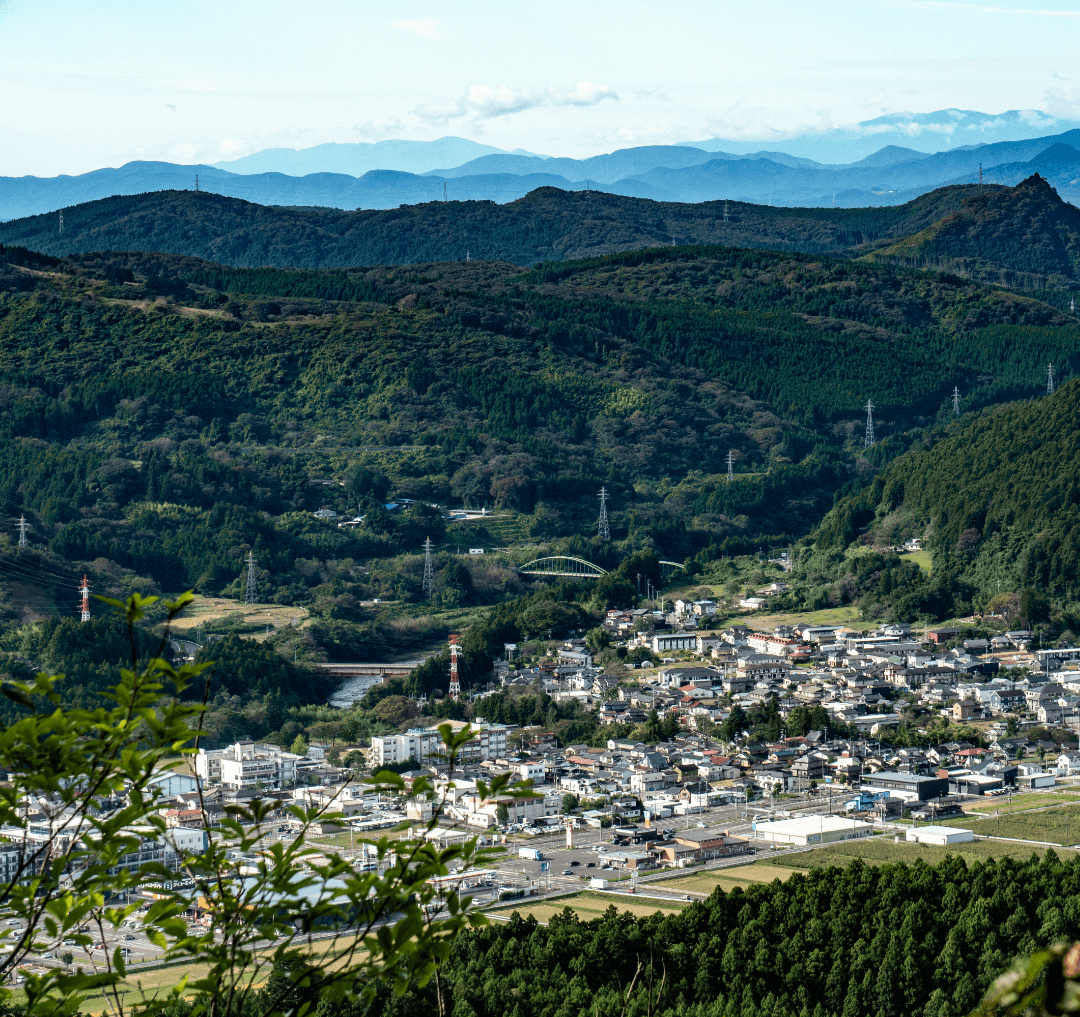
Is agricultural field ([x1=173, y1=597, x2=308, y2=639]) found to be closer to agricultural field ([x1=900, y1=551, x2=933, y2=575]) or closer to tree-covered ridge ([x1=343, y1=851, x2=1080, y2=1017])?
agricultural field ([x1=900, y1=551, x2=933, y2=575])

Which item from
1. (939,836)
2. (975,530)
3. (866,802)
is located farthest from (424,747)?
(975,530)

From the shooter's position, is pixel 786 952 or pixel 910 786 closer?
pixel 786 952

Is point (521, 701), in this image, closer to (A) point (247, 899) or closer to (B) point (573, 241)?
(A) point (247, 899)

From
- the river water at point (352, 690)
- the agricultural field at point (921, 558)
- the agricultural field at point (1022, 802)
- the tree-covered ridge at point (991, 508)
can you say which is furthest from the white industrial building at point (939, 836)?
the agricultural field at point (921, 558)

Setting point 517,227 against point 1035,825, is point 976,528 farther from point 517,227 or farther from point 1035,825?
point 517,227

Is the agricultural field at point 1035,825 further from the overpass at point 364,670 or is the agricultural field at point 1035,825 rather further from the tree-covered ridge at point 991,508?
the overpass at point 364,670

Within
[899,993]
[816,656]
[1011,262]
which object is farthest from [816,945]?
[1011,262]
